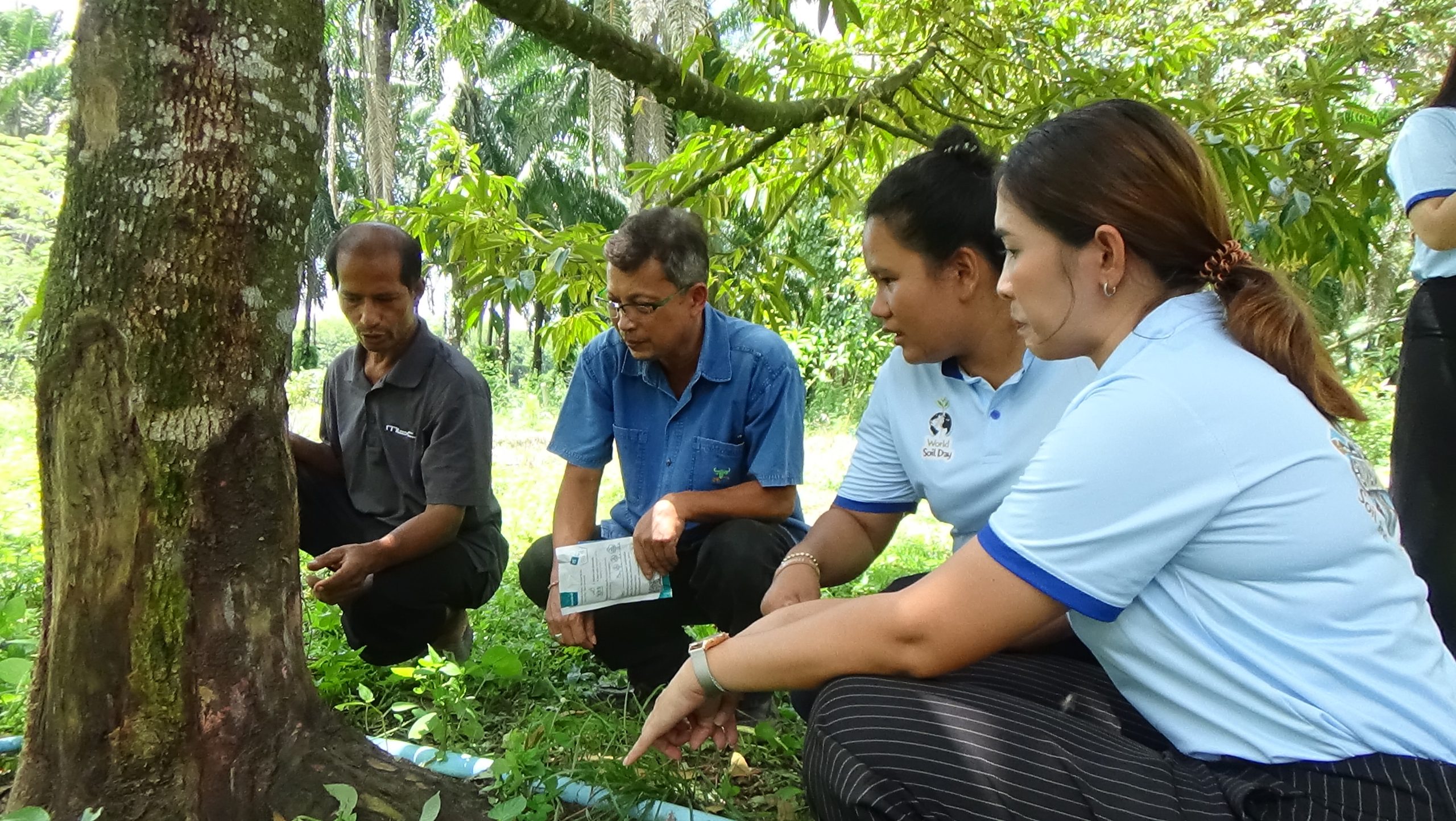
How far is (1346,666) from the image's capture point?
1185 mm

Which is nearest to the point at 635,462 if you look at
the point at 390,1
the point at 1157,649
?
the point at 1157,649

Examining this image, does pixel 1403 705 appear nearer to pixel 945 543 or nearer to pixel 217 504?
pixel 217 504

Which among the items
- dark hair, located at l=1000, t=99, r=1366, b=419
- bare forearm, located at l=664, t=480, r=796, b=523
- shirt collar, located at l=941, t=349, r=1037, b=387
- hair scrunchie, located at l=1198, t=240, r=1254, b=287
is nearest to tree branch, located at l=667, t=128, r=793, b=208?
bare forearm, located at l=664, t=480, r=796, b=523

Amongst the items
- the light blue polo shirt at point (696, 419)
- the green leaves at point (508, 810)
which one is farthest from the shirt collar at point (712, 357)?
the green leaves at point (508, 810)

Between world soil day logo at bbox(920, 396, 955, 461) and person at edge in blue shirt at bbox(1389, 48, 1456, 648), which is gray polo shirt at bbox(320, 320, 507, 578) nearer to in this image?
world soil day logo at bbox(920, 396, 955, 461)

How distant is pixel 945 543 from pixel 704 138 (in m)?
3.39

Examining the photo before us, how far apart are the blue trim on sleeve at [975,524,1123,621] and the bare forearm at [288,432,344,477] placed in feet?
7.39

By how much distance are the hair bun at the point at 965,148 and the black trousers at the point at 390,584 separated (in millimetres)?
1664

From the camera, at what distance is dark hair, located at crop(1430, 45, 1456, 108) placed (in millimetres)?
2262

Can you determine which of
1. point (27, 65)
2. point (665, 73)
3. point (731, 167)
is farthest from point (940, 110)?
point (27, 65)

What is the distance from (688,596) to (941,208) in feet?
3.96

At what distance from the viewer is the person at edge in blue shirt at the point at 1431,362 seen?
2186 millimetres

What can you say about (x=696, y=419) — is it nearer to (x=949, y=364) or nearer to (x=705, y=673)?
(x=949, y=364)

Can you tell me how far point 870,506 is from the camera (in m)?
2.18
